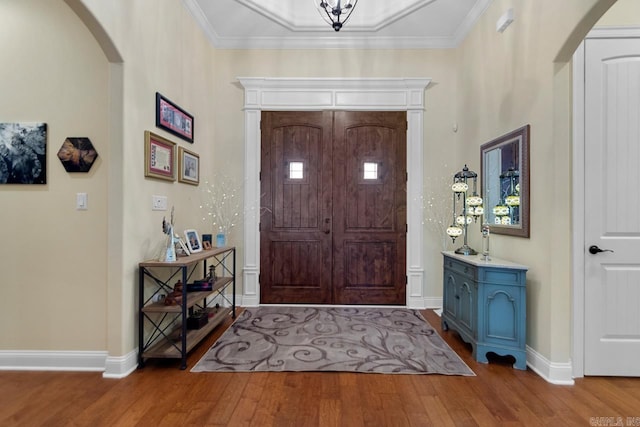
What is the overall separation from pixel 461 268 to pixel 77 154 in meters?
3.40

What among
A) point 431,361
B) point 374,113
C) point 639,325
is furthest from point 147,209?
point 639,325

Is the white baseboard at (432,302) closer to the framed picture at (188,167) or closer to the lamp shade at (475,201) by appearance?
the lamp shade at (475,201)

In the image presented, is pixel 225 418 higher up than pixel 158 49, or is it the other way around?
pixel 158 49

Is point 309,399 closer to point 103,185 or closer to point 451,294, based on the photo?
point 451,294

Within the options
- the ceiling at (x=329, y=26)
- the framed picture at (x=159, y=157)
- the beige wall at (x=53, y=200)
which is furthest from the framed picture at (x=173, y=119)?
the ceiling at (x=329, y=26)

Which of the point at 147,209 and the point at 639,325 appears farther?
the point at 147,209

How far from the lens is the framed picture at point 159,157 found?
2.62 m

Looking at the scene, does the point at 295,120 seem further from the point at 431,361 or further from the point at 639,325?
the point at 639,325

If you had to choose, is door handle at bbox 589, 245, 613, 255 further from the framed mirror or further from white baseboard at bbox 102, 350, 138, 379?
white baseboard at bbox 102, 350, 138, 379

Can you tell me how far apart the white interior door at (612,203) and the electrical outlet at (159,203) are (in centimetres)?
350

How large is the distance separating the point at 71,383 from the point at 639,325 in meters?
4.24

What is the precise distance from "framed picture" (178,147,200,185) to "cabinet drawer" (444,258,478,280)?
9.63 ft

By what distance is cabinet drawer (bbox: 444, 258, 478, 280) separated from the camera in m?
2.67

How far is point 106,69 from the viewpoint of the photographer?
244cm
